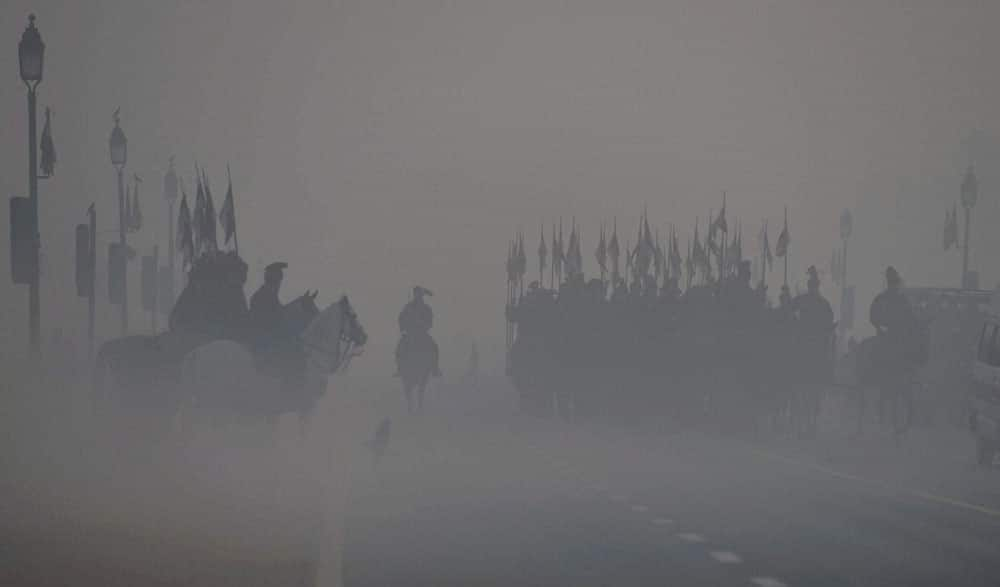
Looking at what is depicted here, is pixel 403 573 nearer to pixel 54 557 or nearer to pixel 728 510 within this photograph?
pixel 54 557

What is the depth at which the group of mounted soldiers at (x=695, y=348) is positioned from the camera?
33.9 metres

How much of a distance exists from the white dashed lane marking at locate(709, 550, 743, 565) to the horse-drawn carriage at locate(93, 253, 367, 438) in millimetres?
6838

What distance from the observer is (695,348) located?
34.9 metres

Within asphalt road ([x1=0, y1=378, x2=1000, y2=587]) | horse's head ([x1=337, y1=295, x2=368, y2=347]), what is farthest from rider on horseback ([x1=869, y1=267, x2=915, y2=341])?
horse's head ([x1=337, y1=295, x2=368, y2=347])

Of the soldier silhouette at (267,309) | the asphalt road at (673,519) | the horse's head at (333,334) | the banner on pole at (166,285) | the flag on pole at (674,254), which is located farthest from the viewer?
the banner on pole at (166,285)

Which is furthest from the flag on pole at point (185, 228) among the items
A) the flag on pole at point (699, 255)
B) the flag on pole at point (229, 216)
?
the flag on pole at point (699, 255)

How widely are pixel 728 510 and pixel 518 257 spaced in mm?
37990

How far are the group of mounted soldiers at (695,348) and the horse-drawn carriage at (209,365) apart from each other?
12833 millimetres

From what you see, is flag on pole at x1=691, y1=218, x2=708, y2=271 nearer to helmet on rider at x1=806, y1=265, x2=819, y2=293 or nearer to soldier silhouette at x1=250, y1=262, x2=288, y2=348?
helmet on rider at x1=806, y1=265, x2=819, y2=293

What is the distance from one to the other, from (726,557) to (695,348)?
19.8m

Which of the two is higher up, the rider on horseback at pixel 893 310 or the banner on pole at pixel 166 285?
the rider on horseback at pixel 893 310

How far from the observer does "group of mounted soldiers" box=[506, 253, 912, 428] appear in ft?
111

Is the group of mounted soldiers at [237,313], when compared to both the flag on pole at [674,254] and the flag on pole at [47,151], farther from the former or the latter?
the flag on pole at [674,254]

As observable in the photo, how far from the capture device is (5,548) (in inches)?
559
